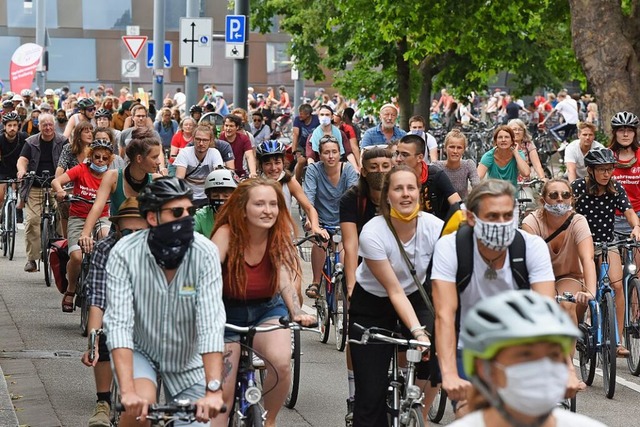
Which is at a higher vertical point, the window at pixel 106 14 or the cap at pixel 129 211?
the window at pixel 106 14

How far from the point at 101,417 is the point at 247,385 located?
54.8 inches

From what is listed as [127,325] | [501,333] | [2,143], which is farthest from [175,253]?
[2,143]

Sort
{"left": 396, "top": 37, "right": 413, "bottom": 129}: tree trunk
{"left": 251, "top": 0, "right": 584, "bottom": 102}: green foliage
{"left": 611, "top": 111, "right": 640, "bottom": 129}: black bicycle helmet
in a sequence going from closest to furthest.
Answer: {"left": 611, "top": 111, "right": 640, "bottom": 129}: black bicycle helmet → {"left": 251, "top": 0, "right": 584, "bottom": 102}: green foliage → {"left": 396, "top": 37, "right": 413, "bottom": 129}: tree trunk

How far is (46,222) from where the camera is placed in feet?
49.5

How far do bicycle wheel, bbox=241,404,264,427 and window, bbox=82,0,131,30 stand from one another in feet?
175

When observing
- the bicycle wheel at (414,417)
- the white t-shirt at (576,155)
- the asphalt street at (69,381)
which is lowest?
the asphalt street at (69,381)

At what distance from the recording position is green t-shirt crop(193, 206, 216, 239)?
813 centimetres

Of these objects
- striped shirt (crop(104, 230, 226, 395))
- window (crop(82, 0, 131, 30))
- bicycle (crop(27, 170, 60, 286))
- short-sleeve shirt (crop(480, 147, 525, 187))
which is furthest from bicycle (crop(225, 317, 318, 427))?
window (crop(82, 0, 131, 30))

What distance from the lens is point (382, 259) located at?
668cm

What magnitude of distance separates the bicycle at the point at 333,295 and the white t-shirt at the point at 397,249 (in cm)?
438

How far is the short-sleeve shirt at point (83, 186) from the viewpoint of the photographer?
12.2 m

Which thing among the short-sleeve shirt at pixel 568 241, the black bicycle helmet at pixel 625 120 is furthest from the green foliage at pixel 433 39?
the short-sleeve shirt at pixel 568 241

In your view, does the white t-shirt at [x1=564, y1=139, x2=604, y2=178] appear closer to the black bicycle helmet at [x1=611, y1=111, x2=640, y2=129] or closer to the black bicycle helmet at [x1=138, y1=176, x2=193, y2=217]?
the black bicycle helmet at [x1=611, y1=111, x2=640, y2=129]

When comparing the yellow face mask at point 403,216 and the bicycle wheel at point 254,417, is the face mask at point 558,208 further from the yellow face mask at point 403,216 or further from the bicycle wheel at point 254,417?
the bicycle wheel at point 254,417
